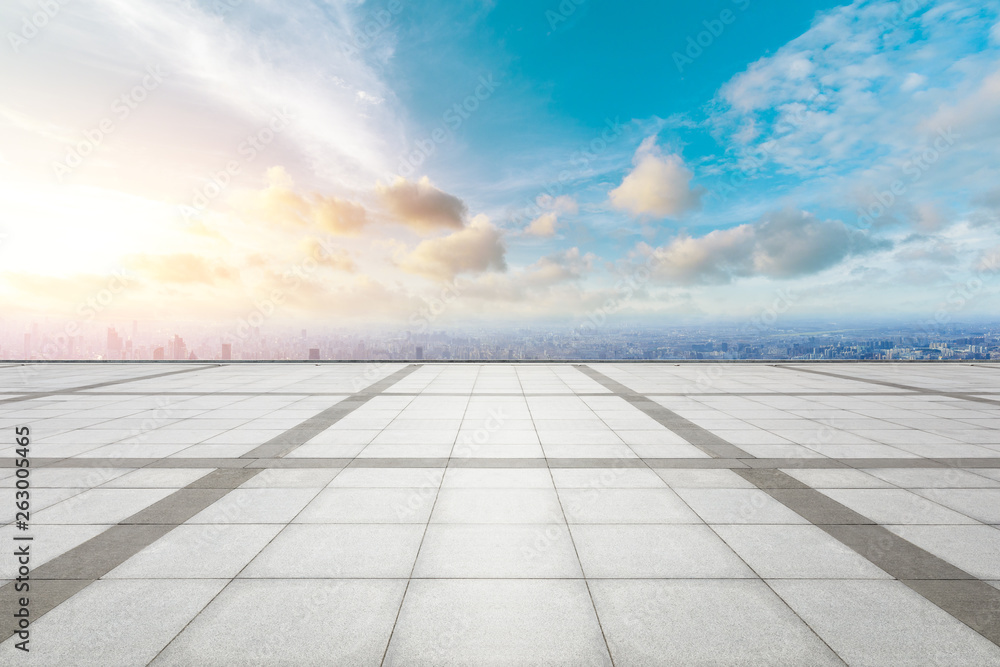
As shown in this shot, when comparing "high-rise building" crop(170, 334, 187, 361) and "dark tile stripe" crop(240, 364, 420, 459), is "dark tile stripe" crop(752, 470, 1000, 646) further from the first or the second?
"high-rise building" crop(170, 334, 187, 361)

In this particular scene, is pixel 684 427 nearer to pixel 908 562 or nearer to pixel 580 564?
pixel 908 562

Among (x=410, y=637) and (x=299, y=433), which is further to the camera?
(x=299, y=433)

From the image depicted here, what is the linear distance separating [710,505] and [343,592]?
404cm

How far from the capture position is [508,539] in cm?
405

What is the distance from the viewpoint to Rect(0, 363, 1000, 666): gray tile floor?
2.81 m

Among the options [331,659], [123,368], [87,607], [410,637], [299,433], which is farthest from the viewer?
[123,368]

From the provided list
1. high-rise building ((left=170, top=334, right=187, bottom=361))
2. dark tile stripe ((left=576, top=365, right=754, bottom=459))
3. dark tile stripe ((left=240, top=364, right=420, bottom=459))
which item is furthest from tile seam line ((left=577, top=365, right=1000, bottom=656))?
high-rise building ((left=170, top=334, right=187, bottom=361))

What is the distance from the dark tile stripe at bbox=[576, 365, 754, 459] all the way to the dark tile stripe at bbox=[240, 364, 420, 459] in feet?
22.5

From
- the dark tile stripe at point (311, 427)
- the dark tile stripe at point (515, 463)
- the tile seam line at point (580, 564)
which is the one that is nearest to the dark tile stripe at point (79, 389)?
the dark tile stripe at point (311, 427)

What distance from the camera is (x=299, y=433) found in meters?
7.70

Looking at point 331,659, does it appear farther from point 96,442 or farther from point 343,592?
point 96,442

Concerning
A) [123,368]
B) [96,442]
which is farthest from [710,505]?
[123,368]

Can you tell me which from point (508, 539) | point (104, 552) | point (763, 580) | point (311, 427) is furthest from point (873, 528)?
point (311, 427)

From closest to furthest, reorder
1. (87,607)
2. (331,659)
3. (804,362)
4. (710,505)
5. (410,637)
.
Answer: (331,659) → (410,637) → (87,607) → (710,505) → (804,362)
